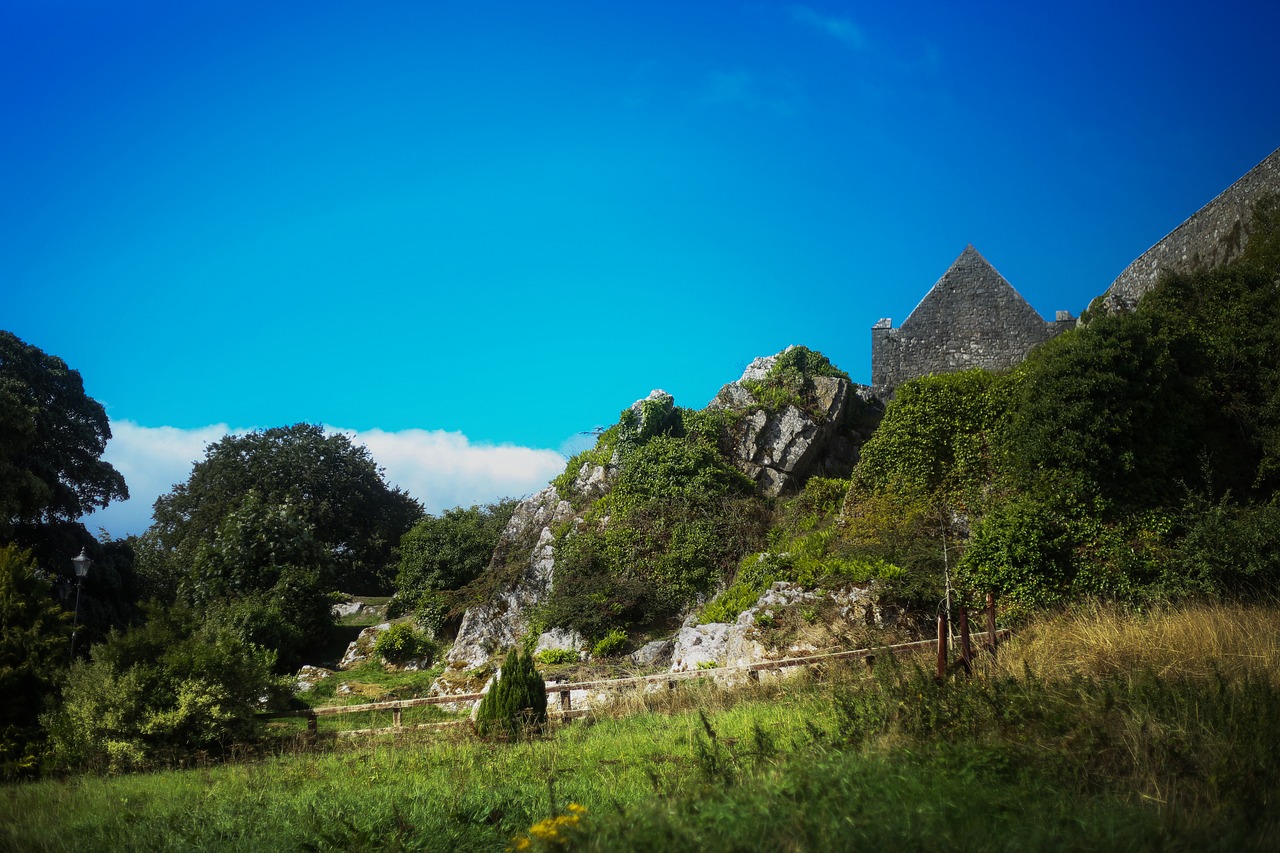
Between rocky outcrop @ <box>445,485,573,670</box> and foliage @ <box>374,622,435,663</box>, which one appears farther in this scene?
foliage @ <box>374,622,435,663</box>

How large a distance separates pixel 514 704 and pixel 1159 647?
6.99 metres

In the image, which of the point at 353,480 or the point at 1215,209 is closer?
the point at 1215,209

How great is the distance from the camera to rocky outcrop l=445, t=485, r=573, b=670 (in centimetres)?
2011

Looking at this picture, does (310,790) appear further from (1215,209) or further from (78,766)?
(1215,209)

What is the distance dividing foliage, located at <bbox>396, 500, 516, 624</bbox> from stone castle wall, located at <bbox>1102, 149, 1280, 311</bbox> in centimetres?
1883

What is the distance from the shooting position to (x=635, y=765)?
22.4 feet

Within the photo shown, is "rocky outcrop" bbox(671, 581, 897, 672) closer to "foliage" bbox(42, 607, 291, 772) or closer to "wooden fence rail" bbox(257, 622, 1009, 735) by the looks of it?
"wooden fence rail" bbox(257, 622, 1009, 735)

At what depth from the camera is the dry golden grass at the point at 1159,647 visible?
6781 mm

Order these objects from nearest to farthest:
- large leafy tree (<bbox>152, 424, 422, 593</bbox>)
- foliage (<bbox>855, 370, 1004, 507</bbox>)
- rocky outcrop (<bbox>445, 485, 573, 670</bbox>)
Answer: foliage (<bbox>855, 370, 1004, 507</bbox>)
rocky outcrop (<bbox>445, 485, 573, 670</bbox>)
large leafy tree (<bbox>152, 424, 422, 593</bbox>)

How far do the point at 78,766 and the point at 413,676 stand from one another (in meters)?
11.2

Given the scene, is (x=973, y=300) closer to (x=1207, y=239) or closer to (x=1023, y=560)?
(x=1207, y=239)

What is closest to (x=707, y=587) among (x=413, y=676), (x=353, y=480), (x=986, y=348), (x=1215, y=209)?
(x=413, y=676)

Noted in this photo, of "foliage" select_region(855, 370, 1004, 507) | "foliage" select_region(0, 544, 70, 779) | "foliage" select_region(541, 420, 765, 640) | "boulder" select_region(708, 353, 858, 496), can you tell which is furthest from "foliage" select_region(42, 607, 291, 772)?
"boulder" select_region(708, 353, 858, 496)

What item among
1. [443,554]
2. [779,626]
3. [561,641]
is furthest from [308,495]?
[779,626]
